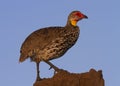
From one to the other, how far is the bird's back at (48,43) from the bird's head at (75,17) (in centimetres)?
39

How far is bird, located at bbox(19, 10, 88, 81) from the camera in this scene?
16625 millimetres

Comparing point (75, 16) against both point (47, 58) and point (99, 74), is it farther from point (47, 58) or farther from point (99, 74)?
Result: point (99, 74)

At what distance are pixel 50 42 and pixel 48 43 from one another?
0.10 metres

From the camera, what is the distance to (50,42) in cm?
1706

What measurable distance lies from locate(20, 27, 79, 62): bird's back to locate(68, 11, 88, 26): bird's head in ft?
1.29

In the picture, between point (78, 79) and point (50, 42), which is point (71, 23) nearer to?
point (50, 42)

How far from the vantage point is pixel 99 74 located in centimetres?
1226

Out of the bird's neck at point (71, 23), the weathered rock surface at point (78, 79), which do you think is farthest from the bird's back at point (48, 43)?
the weathered rock surface at point (78, 79)

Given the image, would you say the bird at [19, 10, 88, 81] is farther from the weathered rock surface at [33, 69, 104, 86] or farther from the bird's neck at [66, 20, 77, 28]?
the weathered rock surface at [33, 69, 104, 86]

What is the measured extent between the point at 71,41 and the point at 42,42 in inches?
45.1

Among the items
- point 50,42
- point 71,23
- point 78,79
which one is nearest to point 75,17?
point 71,23

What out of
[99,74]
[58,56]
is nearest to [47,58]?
[58,56]

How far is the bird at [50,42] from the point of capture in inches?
655

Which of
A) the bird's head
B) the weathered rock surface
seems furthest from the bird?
the weathered rock surface
